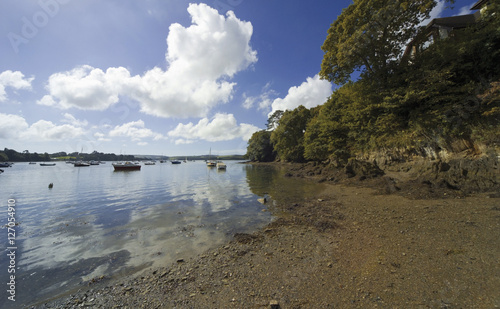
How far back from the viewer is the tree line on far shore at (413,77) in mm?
11953

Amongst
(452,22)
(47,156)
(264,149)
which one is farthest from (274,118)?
(47,156)

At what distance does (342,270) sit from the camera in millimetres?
4887

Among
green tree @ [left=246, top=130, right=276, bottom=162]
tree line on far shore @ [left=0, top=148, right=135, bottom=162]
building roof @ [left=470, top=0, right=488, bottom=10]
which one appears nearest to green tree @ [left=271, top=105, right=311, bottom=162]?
green tree @ [left=246, top=130, right=276, bottom=162]

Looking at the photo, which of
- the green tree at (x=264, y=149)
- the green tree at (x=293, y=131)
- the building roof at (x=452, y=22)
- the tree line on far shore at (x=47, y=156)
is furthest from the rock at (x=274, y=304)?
the tree line on far shore at (x=47, y=156)

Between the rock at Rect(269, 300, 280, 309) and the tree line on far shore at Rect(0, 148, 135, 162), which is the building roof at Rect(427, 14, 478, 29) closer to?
the rock at Rect(269, 300, 280, 309)

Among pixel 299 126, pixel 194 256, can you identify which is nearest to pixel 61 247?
pixel 194 256

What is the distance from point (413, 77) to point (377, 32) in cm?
629

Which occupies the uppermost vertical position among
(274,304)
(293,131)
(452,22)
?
Result: (452,22)

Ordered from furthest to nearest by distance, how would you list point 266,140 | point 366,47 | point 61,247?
point 266,140
point 366,47
point 61,247

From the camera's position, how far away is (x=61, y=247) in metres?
7.68

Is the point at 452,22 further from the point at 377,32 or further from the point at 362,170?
the point at 362,170

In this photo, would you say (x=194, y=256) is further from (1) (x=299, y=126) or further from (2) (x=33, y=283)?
(1) (x=299, y=126)

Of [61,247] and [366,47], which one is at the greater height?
[366,47]

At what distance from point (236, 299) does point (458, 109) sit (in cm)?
1858
